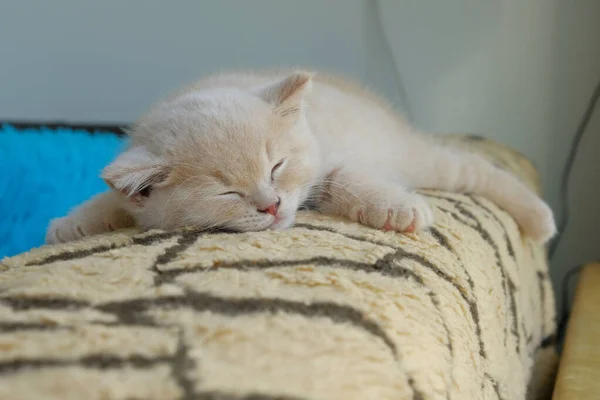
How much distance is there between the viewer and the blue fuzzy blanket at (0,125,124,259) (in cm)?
118

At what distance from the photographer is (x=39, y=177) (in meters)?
1.27

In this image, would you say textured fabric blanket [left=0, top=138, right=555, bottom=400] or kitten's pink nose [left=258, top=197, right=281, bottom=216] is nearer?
textured fabric blanket [left=0, top=138, right=555, bottom=400]

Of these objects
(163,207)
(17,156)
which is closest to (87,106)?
(17,156)

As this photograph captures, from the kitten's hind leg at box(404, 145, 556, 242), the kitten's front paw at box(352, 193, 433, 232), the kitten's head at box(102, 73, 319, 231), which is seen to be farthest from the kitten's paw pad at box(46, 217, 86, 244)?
the kitten's hind leg at box(404, 145, 556, 242)

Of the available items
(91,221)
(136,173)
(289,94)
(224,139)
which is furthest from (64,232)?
(289,94)

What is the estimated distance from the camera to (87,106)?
68.9 inches

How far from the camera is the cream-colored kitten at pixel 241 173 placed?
Result: 0.77 meters

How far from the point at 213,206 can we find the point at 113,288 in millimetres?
309

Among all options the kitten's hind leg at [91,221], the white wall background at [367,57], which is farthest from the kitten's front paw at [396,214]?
the white wall background at [367,57]

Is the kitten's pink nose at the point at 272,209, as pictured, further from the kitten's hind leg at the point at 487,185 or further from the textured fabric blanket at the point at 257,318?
the kitten's hind leg at the point at 487,185

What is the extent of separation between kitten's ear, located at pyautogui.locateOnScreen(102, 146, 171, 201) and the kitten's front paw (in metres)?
0.30

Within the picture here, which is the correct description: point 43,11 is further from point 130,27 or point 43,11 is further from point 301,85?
point 301,85

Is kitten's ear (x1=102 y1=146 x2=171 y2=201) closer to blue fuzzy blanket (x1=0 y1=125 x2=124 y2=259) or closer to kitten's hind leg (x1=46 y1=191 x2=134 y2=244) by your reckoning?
kitten's hind leg (x1=46 y1=191 x2=134 y2=244)

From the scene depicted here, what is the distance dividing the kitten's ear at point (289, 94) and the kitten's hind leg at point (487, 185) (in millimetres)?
360
